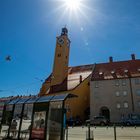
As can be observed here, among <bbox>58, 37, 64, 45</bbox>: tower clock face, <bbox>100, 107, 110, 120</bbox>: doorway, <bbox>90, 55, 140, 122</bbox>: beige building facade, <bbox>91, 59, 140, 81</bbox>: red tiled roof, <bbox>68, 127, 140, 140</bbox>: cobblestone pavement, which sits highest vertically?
<bbox>58, 37, 64, 45</bbox>: tower clock face

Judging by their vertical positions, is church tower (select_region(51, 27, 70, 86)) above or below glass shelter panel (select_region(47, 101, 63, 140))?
above

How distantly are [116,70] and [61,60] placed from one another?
17503mm

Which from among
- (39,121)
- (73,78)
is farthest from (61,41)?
(39,121)

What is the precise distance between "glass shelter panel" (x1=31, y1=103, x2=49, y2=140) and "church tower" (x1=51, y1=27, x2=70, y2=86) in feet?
138

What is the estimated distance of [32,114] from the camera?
13.4m

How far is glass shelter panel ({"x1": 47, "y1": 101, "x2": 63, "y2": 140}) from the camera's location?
1207cm

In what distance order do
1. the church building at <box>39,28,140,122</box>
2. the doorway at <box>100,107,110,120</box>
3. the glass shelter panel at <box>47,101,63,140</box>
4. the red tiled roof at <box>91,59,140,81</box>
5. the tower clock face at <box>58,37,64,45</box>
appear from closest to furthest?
the glass shelter panel at <box>47,101,63,140</box>, the church building at <box>39,28,140,122</box>, the doorway at <box>100,107,110,120</box>, the red tiled roof at <box>91,59,140,81</box>, the tower clock face at <box>58,37,64,45</box>

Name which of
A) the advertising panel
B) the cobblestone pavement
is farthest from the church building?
the advertising panel

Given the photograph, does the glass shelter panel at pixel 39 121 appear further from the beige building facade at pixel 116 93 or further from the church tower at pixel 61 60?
the church tower at pixel 61 60

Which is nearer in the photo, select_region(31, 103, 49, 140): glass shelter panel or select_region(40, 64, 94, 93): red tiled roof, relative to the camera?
select_region(31, 103, 49, 140): glass shelter panel

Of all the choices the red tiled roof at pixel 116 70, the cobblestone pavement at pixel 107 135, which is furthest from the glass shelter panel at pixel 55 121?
the red tiled roof at pixel 116 70

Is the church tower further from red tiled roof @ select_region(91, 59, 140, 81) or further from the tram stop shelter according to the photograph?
the tram stop shelter

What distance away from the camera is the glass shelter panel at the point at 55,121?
12.1m

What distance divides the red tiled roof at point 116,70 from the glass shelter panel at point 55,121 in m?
35.1
